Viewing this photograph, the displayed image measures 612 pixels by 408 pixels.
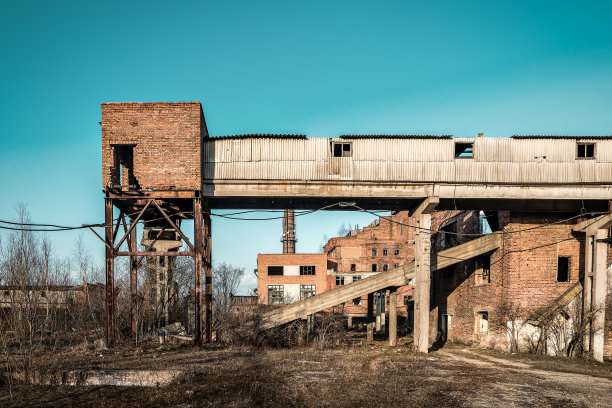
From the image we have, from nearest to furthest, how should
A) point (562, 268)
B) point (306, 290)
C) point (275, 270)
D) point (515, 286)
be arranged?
point (515, 286) < point (562, 268) < point (306, 290) < point (275, 270)

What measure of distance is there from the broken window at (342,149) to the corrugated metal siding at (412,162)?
289 millimetres

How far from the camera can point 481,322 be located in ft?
58.9

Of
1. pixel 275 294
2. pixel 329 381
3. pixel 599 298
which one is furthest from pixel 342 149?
pixel 275 294

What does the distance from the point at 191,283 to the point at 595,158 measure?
38399mm

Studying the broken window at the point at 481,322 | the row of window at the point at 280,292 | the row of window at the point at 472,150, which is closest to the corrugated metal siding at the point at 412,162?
the row of window at the point at 472,150

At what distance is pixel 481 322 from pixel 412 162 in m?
8.25

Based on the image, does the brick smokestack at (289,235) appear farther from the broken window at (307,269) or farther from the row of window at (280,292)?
the row of window at (280,292)

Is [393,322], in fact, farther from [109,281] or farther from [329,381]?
[109,281]

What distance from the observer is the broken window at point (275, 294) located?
128ft

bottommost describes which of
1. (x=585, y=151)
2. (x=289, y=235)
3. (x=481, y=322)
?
(x=481, y=322)

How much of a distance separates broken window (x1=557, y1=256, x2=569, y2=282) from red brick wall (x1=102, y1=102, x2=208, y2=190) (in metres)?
14.2

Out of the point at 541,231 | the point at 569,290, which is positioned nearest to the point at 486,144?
the point at 541,231

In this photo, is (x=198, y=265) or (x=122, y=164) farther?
(x=122, y=164)

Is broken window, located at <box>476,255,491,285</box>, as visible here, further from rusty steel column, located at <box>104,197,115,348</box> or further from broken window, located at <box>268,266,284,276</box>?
broken window, located at <box>268,266,284,276</box>
